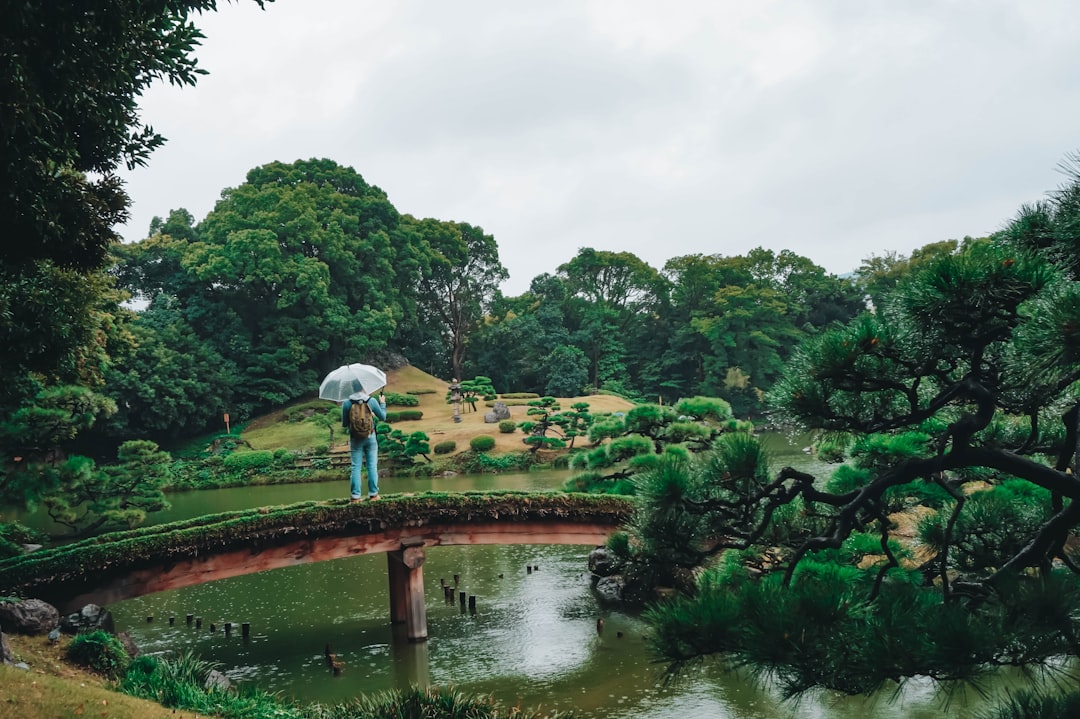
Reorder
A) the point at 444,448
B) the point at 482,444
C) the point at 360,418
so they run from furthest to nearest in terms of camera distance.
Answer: the point at 444,448, the point at 482,444, the point at 360,418

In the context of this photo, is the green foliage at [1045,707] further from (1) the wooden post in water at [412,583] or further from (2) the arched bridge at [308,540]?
(1) the wooden post in water at [412,583]

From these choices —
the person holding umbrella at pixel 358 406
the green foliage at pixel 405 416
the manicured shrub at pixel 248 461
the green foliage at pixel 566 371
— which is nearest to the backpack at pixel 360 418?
the person holding umbrella at pixel 358 406

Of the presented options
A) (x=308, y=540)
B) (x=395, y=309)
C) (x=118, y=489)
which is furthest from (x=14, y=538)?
(x=395, y=309)

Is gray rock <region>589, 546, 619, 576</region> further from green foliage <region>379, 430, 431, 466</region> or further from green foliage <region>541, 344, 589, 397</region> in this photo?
green foliage <region>541, 344, 589, 397</region>

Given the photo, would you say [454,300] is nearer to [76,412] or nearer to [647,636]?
[76,412]

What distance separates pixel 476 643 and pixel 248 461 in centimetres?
1765

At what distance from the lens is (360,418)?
8.16 metres

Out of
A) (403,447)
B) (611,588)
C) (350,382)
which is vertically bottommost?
(611,588)

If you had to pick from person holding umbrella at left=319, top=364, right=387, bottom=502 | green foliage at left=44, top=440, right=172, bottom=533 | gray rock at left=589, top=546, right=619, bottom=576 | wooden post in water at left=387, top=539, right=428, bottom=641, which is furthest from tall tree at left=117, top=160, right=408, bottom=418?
person holding umbrella at left=319, top=364, right=387, bottom=502

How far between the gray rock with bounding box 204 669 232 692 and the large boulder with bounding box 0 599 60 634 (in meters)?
1.64

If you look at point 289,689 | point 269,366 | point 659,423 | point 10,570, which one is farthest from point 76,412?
point 269,366

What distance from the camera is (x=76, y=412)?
12078mm

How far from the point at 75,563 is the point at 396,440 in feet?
56.5

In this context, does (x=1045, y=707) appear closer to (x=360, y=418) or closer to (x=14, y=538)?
(x=360, y=418)
